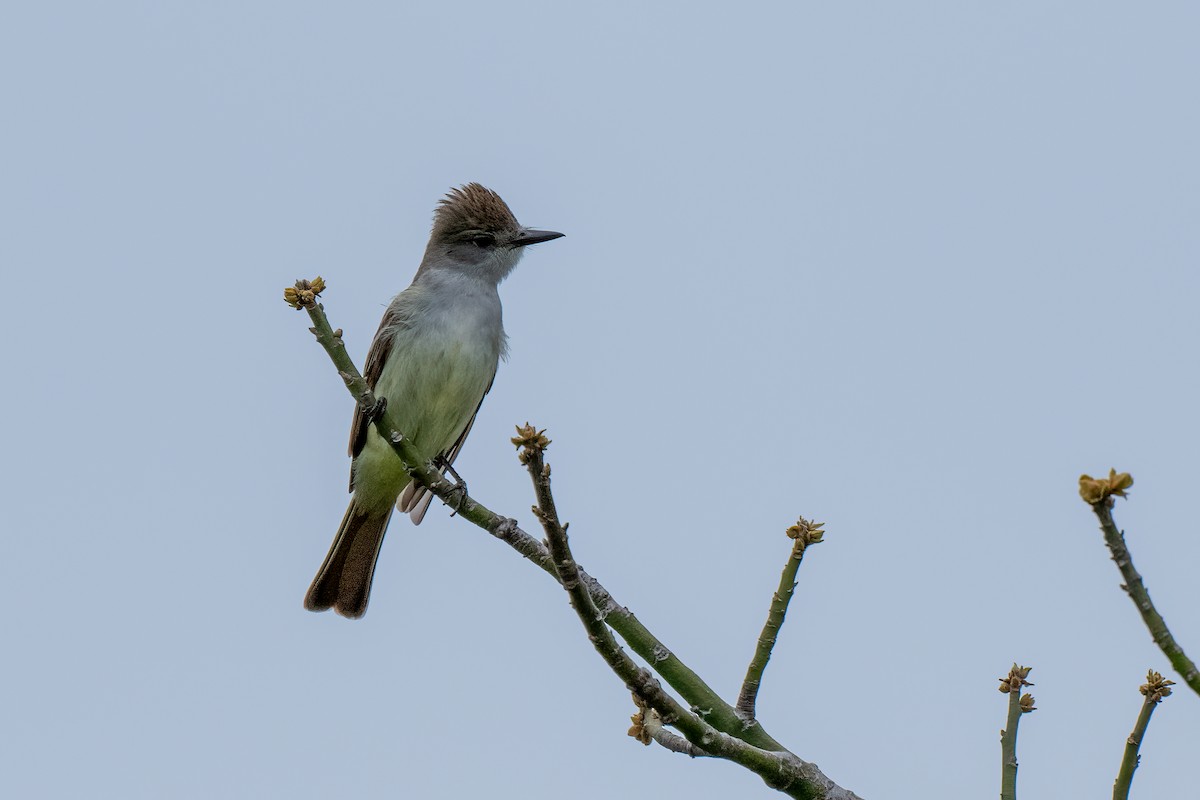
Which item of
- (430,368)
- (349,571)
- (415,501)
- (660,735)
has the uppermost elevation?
(430,368)

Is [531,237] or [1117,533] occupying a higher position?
[531,237]

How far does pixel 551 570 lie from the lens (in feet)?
15.4

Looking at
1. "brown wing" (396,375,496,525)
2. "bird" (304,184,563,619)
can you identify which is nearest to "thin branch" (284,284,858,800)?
"bird" (304,184,563,619)

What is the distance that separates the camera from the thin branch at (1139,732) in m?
3.17

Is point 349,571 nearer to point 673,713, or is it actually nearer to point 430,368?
point 430,368

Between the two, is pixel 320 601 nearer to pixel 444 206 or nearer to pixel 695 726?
pixel 444 206

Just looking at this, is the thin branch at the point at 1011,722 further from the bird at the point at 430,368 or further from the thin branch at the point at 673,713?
the bird at the point at 430,368

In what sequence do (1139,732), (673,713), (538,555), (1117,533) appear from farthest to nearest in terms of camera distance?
(538,555)
(673,713)
(1139,732)
(1117,533)

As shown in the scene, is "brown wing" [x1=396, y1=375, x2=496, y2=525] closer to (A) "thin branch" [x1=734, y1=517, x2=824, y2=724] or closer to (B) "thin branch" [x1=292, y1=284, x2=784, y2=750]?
(B) "thin branch" [x1=292, y1=284, x2=784, y2=750]

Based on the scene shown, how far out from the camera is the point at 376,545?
8.77 metres

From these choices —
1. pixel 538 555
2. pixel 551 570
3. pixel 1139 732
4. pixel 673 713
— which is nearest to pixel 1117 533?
pixel 1139 732

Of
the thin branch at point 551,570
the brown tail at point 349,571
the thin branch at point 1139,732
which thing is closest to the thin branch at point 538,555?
the thin branch at point 551,570

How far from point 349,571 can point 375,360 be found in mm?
1383

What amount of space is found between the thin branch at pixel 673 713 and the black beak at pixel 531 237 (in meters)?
5.31
